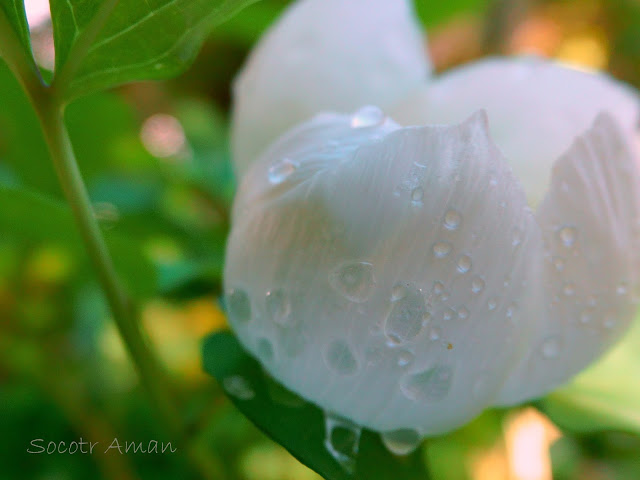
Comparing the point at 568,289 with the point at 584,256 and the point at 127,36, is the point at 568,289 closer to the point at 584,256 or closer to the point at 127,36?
the point at 584,256

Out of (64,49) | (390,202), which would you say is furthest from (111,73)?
(390,202)

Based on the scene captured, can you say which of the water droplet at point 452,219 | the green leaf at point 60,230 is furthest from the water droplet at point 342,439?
the green leaf at point 60,230

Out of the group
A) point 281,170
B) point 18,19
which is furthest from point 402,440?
point 18,19

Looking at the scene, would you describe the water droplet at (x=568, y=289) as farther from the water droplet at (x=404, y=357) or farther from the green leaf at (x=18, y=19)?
the green leaf at (x=18, y=19)

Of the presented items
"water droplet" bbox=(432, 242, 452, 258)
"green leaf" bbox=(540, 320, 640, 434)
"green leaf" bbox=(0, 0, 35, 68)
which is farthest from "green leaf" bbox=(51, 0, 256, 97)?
"green leaf" bbox=(540, 320, 640, 434)

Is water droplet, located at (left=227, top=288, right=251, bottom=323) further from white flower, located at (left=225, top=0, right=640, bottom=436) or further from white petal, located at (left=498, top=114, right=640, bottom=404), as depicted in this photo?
white petal, located at (left=498, top=114, right=640, bottom=404)
